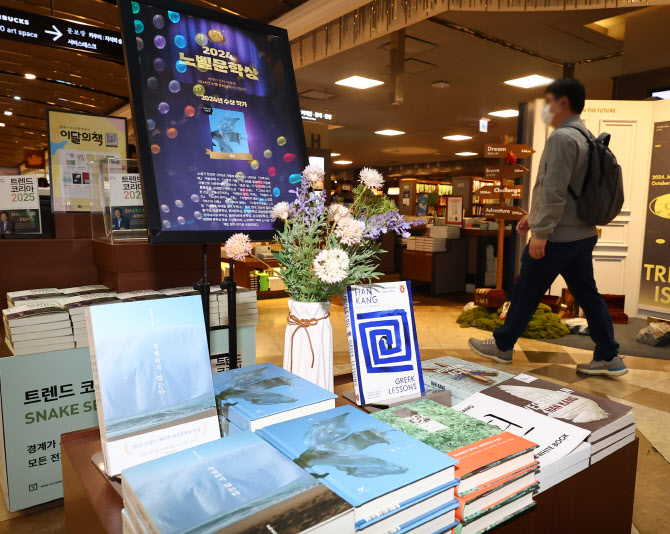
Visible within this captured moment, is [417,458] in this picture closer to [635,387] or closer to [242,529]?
[242,529]

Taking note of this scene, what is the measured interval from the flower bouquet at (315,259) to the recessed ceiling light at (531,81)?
6094 millimetres

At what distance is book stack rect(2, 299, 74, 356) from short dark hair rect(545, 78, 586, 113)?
2635 mm

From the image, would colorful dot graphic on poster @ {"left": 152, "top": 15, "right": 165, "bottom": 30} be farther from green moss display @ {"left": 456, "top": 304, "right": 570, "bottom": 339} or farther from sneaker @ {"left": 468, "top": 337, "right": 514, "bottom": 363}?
green moss display @ {"left": 456, "top": 304, "right": 570, "bottom": 339}

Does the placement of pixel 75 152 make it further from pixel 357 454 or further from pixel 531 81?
pixel 531 81

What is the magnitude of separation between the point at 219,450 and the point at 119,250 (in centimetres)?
120

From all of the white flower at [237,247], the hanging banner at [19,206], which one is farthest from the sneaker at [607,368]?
the hanging banner at [19,206]

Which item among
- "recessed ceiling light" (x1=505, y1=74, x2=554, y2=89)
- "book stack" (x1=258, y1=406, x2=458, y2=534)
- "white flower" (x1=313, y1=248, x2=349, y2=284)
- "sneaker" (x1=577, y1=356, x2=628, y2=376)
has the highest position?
"recessed ceiling light" (x1=505, y1=74, x2=554, y2=89)

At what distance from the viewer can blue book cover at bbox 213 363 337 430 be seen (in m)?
0.93

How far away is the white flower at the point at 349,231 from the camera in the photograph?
1099mm

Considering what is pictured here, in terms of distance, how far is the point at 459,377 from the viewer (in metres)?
1.41

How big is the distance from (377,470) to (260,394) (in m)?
0.36

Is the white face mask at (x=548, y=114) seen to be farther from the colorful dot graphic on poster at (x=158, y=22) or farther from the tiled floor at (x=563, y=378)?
the colorful dot graphic on poster at (x=158, y=22)

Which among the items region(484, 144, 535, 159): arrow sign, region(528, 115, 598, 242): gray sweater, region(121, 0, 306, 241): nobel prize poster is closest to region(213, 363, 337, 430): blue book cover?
region(121, 0, 306, 241): nobel prize poster

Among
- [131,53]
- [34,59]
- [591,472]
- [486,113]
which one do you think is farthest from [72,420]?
[486,113]
